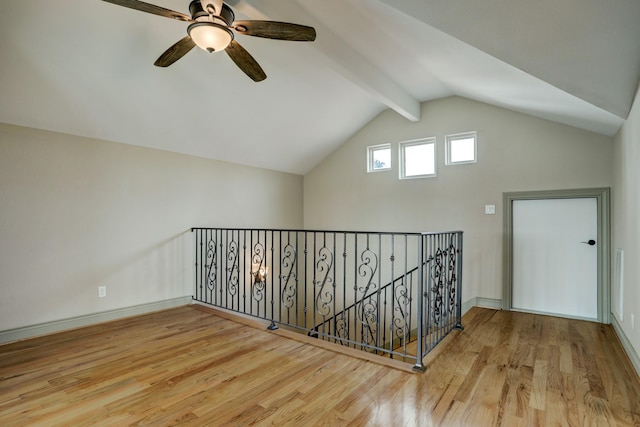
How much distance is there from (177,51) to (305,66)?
1906mm

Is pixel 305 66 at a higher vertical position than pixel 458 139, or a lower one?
higher

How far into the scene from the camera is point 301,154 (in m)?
6.11

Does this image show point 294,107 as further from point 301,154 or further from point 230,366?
point 230,366

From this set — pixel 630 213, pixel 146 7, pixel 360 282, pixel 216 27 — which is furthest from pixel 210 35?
pixel 360 282

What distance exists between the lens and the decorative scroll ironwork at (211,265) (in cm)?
482

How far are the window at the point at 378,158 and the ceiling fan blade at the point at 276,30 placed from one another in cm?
374

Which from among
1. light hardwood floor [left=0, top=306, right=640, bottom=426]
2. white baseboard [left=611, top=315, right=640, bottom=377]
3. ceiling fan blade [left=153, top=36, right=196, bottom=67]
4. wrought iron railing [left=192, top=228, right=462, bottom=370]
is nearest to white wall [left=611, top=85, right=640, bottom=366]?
white baseboard [left=611, top=315, right=640, bottom=377]

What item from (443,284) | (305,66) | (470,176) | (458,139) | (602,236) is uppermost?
(305,66)

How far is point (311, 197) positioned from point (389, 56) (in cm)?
348

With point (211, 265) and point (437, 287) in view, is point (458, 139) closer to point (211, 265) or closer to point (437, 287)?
point (437, 287)

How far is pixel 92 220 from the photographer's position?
3.85 m

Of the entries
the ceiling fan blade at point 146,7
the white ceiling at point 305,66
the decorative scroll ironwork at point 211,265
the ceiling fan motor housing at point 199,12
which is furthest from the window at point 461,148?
the ceiling fan blade at point 146,7

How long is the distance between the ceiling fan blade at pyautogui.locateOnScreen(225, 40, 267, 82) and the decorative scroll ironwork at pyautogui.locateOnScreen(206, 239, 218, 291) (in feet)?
9.25

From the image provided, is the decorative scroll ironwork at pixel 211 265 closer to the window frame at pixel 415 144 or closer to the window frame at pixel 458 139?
the window frame at pixel 415 144
